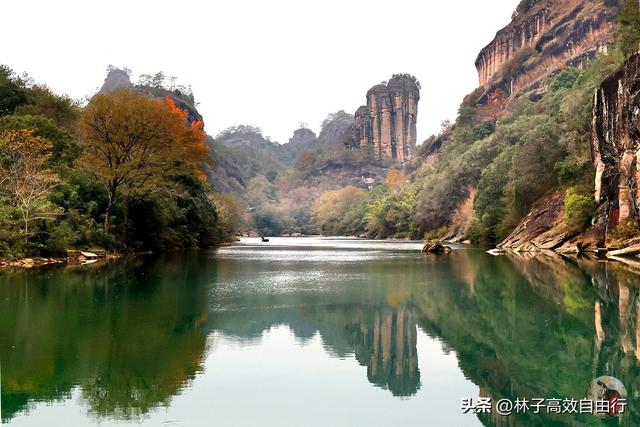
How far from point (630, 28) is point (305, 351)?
3416cm

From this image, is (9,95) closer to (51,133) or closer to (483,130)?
(51,133)

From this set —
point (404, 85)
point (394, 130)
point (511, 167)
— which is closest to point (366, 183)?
point (394, 130)

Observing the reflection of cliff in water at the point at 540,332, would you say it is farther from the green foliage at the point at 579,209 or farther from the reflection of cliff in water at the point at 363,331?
the green foliage at the point at 579,209

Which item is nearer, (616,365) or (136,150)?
(616,365)

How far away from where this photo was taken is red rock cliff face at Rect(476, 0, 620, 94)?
84.8m

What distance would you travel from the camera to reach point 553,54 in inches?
3615

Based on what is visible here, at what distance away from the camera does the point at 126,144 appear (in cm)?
3506

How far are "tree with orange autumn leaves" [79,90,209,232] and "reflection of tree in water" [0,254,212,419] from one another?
15793 mm

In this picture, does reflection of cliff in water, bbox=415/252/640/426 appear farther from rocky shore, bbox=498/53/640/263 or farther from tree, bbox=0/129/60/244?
tree, bbox=0/129/60/244

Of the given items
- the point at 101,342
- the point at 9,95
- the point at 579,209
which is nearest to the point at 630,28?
the point at 579,209

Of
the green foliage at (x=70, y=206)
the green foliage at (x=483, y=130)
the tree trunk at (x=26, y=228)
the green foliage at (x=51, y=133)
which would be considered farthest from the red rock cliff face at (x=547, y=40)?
the tree trunk at (x=26, y=228)

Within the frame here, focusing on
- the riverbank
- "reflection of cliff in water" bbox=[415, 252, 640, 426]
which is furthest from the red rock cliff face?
"reflection of cliff in water" bbox=[415, 252, 640, 426]

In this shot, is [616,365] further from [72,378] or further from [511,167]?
[511,167]

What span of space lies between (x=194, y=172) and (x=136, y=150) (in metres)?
7.19
